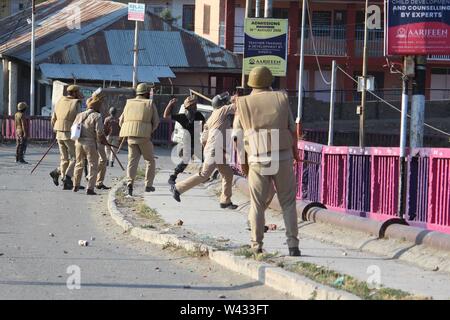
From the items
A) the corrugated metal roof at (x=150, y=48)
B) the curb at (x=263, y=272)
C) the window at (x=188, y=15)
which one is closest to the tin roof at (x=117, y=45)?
the corrugated metal roof at (x=150, y=48)

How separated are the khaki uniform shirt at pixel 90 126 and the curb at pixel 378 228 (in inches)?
195

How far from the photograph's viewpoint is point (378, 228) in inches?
446

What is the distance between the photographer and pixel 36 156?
102ft

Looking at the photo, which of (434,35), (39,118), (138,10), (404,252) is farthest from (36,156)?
(404,252)

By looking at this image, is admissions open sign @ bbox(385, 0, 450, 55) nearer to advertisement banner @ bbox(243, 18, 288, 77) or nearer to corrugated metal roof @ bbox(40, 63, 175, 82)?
advertisement banner @ bbox(243, 18, 288, 77)

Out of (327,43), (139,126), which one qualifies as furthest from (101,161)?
(327,43)

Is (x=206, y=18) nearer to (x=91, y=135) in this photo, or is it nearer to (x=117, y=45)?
(x=117, y=45)

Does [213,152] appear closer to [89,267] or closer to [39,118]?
[89,267]

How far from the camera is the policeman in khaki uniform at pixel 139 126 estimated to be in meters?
16.5

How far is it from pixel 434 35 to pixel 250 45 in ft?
28.3

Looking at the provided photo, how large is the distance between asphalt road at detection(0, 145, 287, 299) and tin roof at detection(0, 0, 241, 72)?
30.1m

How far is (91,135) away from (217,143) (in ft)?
12.3

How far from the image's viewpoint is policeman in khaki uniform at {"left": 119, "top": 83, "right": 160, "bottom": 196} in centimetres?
1650

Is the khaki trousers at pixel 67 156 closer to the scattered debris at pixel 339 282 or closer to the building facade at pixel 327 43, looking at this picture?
the scattered debris at pixel 339 282
